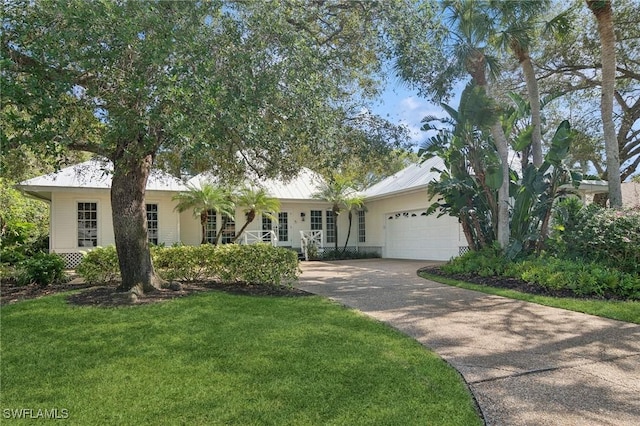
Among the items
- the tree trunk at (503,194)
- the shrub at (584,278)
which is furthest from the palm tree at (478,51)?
the shrub at (584,278)

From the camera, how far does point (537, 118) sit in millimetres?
11758

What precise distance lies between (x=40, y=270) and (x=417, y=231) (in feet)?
44.2

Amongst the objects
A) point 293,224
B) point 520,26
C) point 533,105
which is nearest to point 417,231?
point 293,224

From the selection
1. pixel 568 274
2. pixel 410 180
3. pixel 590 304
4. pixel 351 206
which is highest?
pixel 410 180

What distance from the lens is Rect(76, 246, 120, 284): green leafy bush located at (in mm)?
10047

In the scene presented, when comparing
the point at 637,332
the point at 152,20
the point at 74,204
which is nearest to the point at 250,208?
the point at 74,204

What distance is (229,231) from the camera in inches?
778

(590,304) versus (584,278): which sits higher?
(584,278)

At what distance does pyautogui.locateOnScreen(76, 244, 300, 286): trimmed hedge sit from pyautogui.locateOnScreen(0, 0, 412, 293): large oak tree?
119 inches

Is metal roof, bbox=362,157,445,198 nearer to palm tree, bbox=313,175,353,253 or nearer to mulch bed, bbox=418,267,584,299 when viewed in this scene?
palm tree, bbox=313,175,353,253

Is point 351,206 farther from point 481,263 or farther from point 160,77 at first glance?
point 160,77

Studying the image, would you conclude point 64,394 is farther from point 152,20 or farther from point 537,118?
point 537,118

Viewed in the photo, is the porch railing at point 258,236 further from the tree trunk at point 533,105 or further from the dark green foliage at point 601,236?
the dark green foliage at point 601,236

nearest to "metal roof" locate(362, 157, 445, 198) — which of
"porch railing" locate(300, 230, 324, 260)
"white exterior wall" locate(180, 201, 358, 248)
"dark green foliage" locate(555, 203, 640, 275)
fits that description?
"white exterior wall" locate(180, 201, 358, 248)
